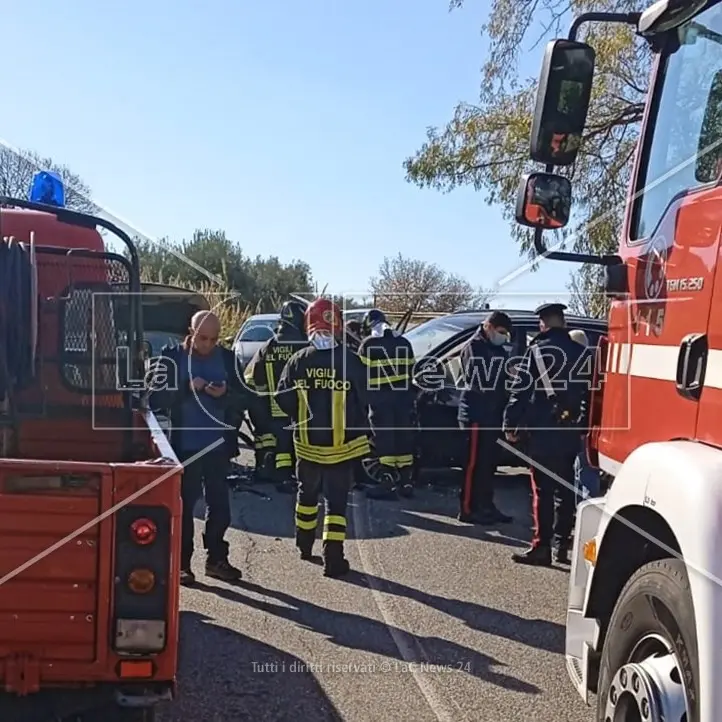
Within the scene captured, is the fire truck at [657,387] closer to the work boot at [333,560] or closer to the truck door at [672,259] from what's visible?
the truck door at [672,259]

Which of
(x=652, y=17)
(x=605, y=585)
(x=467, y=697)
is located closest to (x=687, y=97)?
(x=652, y=17)

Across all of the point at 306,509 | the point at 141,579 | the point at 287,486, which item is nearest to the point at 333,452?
the point at 306,509

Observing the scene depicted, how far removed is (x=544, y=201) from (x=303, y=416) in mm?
3501

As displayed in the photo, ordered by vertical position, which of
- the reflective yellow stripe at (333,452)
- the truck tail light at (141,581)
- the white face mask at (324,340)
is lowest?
the reflective yellow stripe at (333,452)

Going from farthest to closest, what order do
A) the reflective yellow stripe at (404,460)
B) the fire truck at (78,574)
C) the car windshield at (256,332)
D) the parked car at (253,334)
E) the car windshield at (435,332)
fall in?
the car windshield at (256,332) < the parked car at (253,334) < the car windshield at (435,332) < the reflective yellow stripe at (404,460) < the fire truck at (78,574)

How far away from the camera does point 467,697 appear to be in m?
4.82

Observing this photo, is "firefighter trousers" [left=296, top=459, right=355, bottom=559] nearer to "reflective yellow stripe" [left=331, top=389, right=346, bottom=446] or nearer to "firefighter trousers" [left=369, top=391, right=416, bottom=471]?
"reflective yellow stripe" [left=331, top=389, right=346, bottom=446]

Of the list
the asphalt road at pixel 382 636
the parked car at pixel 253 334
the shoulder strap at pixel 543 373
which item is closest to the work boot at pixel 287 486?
A: the asphalt road at pixel 382 636

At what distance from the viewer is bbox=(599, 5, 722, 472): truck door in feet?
10.2

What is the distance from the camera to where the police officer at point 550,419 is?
23.2ft

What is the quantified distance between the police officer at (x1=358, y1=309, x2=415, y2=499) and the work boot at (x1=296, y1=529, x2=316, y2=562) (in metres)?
2.42

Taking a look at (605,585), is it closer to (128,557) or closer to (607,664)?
(607,664)

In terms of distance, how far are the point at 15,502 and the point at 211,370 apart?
11.6 feet

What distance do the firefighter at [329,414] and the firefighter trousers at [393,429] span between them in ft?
8.14
